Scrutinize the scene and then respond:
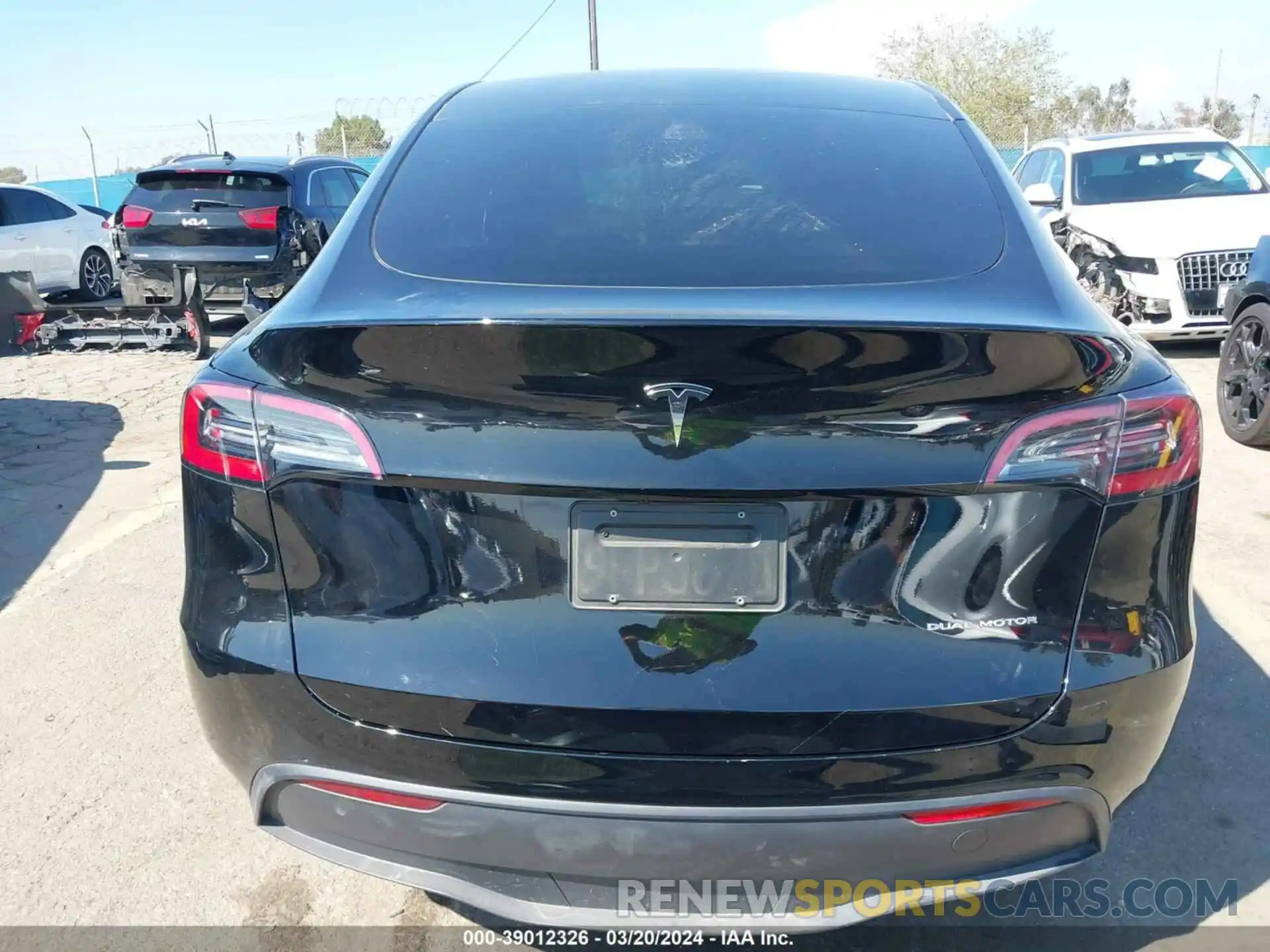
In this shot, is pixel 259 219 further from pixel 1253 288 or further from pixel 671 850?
pixel 671 850

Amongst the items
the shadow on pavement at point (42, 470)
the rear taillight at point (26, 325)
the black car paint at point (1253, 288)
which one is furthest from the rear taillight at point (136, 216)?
the black car paint at point (1253, 288)

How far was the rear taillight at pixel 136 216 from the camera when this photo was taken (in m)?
9.96

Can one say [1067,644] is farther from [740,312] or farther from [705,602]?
[740,312]

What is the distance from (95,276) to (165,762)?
12.2m

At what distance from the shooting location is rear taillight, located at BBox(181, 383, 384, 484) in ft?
5.71

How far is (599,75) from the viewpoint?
2986 mm

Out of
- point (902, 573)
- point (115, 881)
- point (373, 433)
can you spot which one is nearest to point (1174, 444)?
point (902, 573)

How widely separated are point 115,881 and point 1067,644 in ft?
7.35

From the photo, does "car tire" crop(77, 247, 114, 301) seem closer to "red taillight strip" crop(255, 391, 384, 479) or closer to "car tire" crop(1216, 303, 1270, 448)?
"car tire" crop(1216, 303, 1270, 448)

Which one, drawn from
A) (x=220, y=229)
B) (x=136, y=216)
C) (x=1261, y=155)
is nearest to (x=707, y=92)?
(x=220, y=229)

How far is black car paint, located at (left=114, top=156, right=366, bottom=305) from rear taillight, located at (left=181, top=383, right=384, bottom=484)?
27.1 feet

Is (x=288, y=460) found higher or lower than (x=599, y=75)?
lower

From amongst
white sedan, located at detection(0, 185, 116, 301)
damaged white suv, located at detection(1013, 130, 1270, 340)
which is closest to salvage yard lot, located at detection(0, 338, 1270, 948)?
damaged white suv, located at detection(1013, 130, 1270, 340)

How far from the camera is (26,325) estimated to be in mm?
9539
